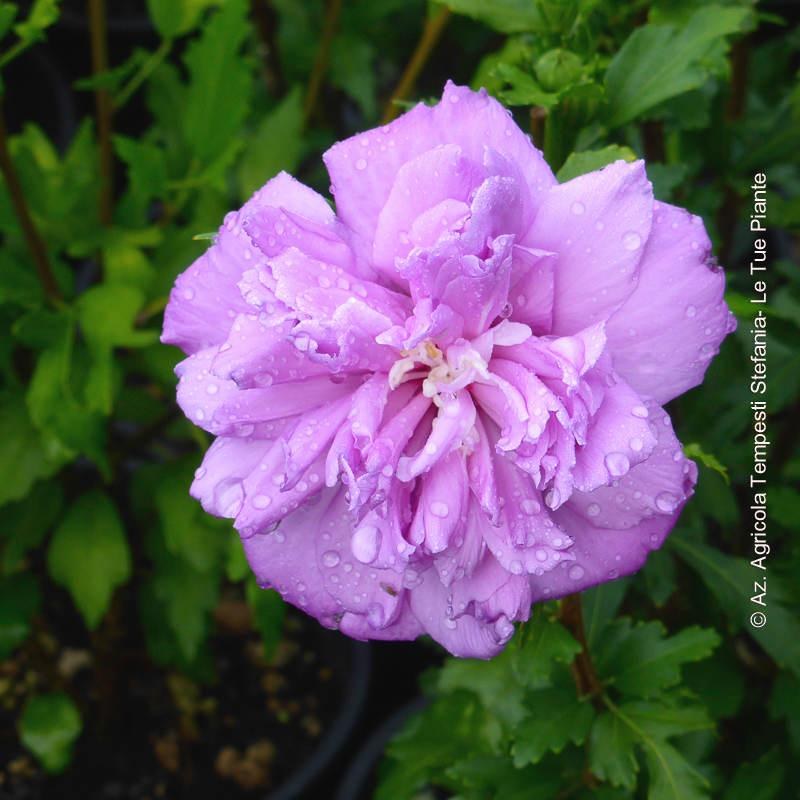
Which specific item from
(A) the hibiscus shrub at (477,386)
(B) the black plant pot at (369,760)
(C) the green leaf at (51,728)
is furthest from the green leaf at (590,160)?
(C) the green leaf at (51,728)

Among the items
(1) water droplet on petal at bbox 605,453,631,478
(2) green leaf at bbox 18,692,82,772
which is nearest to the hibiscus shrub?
(1) water droplet on petal at bbox 605,453,631,478

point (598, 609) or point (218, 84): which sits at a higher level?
point (218, 84)

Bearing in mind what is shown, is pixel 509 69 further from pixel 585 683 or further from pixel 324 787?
pixel 324 787

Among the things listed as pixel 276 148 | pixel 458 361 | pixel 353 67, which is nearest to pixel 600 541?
pixel 458 361

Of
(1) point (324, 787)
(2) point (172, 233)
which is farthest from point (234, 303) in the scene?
(1) point (324, 787)

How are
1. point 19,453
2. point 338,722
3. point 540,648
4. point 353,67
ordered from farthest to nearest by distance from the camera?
point 353,67 < point 338,722 < point 19,453 < point 540,648

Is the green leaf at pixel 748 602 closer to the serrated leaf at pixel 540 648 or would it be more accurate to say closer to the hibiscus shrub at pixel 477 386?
the hibiscus shrub at pixel 477 386

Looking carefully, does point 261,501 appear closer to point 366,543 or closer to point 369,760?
point 366,543
